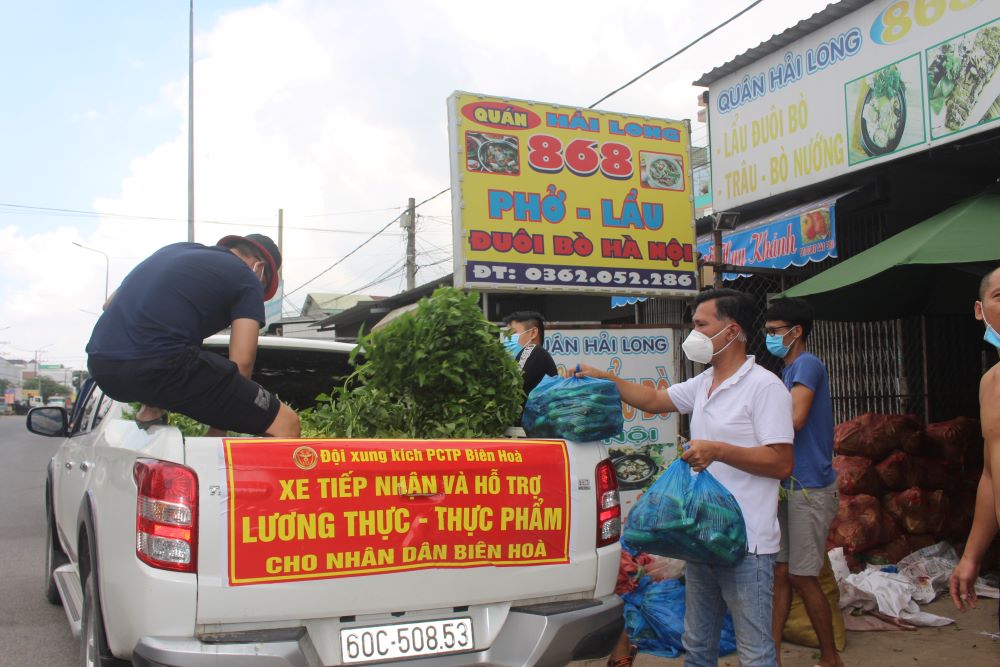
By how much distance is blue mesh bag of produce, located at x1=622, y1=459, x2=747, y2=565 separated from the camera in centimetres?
282

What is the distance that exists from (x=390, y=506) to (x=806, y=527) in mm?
2245

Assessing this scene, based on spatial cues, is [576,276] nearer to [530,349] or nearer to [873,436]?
[530,349]

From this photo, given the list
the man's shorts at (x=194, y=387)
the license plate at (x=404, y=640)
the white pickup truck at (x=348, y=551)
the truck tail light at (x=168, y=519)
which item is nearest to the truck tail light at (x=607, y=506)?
the white pickup truck at (x=348, y=551)

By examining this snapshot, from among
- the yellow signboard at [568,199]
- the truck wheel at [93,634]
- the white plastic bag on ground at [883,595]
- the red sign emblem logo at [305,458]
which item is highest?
the yellow signboard at [568,199]

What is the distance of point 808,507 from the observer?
3.99 metres

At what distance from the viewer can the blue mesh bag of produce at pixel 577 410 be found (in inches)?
123

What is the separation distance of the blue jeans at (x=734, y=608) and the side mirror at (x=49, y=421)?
382cm

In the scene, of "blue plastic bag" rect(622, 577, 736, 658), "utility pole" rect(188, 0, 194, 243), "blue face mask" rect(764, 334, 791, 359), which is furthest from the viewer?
"utility pole" rect(188, 0, 194, 243)

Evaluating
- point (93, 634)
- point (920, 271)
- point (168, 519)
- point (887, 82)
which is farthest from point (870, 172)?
point (93, 634)

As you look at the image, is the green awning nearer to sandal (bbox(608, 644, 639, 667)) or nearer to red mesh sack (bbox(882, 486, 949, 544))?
red mesh sack (bbox(882, 486, 949, 544))

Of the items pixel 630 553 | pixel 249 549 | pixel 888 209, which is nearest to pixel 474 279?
pixel 630 553

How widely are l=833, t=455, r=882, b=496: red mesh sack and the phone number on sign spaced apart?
207cm

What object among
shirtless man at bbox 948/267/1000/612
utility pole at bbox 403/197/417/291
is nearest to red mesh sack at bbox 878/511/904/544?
shirtless man at bbox 948/267/1000/612

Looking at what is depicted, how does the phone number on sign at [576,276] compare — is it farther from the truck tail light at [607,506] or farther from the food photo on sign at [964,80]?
the truck tail light at [607,506]
